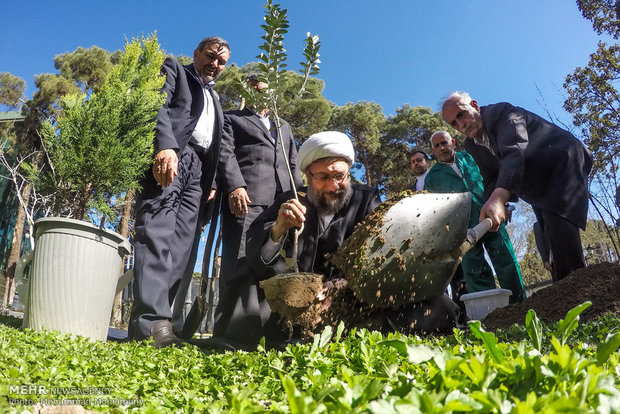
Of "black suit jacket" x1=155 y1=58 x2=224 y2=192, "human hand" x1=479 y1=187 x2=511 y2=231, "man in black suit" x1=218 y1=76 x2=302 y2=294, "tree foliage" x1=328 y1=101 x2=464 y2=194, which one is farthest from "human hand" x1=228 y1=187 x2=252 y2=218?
"tree foliage" x1=328 y1=101 x2=464 y2=194

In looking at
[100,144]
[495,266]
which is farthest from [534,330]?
[495,266]

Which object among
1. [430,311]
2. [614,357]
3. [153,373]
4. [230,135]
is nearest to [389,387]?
[614,357]

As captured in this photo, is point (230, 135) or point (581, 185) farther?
point (230, 135)

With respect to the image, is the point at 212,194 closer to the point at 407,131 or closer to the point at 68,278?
the point at 68,278

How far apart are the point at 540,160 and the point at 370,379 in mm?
3500

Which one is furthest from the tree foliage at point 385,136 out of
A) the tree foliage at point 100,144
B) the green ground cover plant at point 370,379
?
the green ground cover plant at point 370,379

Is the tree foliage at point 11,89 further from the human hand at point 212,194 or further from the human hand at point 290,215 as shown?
the human hand at point 290,215

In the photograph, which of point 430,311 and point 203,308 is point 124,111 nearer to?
point 203,308

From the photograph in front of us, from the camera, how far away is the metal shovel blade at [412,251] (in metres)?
2.20

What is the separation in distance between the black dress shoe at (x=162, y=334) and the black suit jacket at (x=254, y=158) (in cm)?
147

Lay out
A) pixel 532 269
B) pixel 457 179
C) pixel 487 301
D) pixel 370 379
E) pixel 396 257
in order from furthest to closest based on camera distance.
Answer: pixel 532 269
pixel 457 179
pixel 487 301
pixel 396 257
pixel 370 379

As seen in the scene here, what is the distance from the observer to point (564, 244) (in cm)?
349

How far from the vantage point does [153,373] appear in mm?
1328

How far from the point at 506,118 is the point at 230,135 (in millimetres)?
2740
